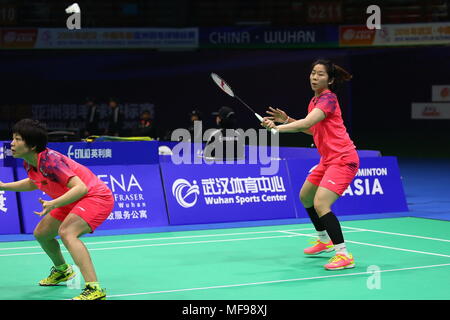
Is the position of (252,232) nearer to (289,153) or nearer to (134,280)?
(134,280)

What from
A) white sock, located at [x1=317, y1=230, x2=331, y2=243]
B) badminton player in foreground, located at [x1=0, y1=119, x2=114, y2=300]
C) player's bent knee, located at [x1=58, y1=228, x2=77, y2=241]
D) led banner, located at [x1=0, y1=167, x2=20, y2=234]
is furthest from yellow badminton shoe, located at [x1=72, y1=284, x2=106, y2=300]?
led banner, located at [x1=0, y1=167, x2=20, y2=234]

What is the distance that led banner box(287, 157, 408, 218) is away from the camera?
37.7ft

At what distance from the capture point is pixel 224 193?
11.0m

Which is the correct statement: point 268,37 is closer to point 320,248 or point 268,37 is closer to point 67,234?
point 320,248

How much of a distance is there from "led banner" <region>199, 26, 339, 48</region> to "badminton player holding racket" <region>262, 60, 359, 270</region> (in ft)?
54.7

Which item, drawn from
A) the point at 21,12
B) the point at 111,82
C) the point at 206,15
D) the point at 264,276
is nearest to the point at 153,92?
the point at 111,82

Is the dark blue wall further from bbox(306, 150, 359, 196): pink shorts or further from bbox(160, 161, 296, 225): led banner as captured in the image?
bbox(306, 150, 359, 196): pink shorts

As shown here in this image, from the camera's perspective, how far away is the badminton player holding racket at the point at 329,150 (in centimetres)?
772

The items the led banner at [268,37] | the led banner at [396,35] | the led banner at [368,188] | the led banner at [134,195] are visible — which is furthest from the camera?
the led banner at [268,37]

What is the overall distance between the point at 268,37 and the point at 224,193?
1449cm

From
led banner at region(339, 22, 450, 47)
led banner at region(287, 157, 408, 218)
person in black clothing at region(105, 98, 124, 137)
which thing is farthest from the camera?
led banner at region(339, 22, 450, 47)

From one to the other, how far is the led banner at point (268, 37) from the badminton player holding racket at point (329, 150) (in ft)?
54.7

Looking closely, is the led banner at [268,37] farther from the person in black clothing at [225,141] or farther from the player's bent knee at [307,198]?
the player's bent knee at [307,198]

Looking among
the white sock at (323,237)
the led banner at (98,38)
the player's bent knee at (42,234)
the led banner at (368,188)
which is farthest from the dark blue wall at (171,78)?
the player's bent knee at (42,234)
